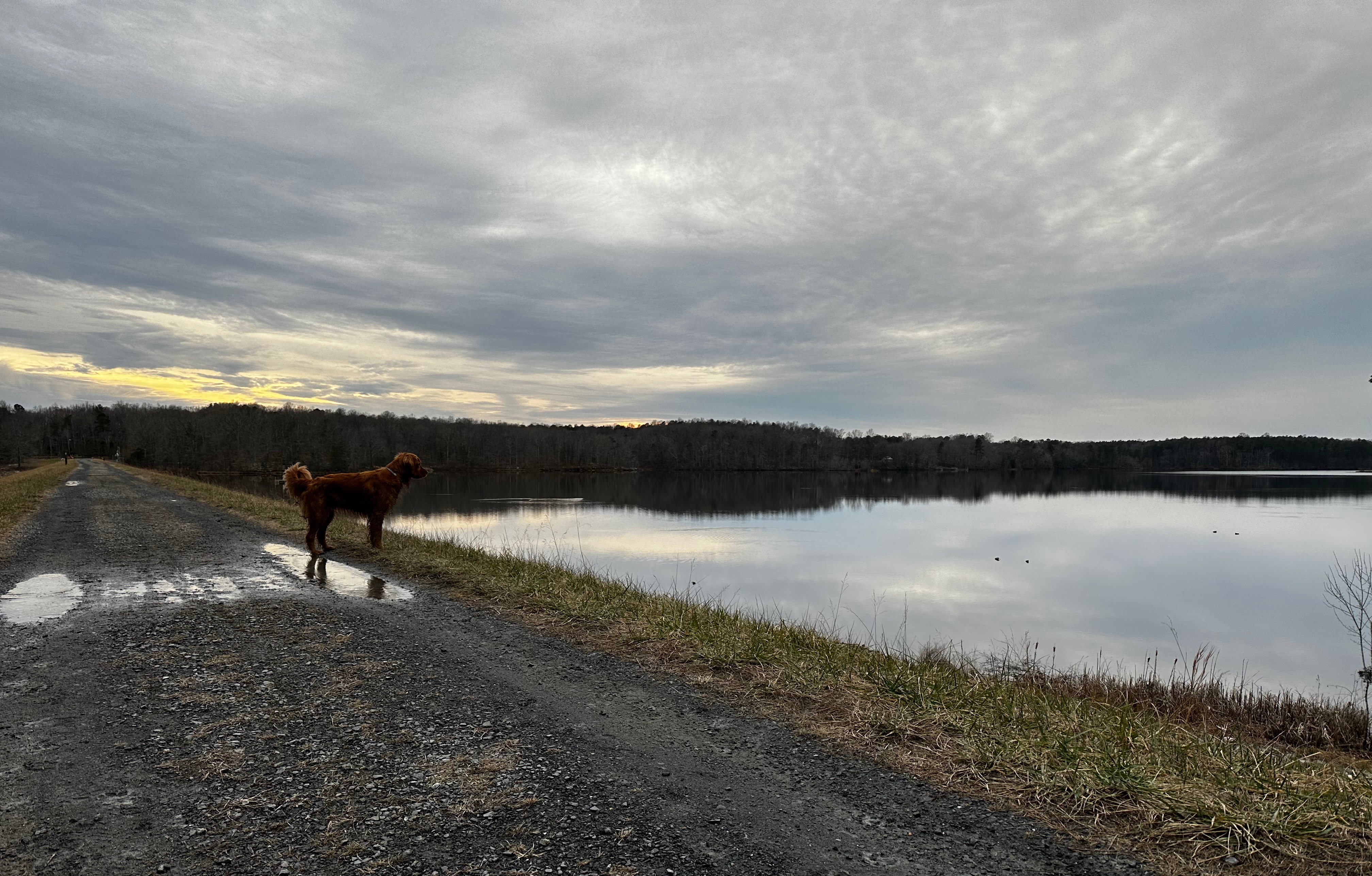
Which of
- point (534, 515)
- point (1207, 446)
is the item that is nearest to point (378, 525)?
point (534, 515)

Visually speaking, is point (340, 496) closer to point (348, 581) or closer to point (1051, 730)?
point (348, 581)

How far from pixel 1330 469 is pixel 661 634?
188m

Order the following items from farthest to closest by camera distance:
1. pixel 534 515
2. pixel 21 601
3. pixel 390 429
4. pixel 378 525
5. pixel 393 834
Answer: pixel 390 429 → pixel 534 515 → pixel 378 525 → pixel 21 601 → pixel 393 834

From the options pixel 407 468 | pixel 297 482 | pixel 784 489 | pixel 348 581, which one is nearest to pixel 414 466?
pixel 407 468

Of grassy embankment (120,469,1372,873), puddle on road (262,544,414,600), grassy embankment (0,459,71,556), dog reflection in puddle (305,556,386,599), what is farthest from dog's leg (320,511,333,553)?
grassy embankment (0,459,71,556)

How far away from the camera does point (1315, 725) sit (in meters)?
8.03

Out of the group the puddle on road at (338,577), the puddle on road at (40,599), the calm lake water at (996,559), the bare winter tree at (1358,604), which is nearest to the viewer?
the puddle on road at (40,599)

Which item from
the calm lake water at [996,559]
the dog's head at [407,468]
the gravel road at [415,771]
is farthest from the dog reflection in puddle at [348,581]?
the calm lake water at [996,559]

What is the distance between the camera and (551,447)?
12712cm

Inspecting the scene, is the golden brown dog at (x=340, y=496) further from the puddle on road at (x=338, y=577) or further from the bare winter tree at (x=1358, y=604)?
the bare winter tree at (x=1358, y=604)

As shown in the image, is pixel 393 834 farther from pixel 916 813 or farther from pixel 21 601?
pixel 21 601

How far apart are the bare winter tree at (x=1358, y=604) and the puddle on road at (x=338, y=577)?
1121 cm

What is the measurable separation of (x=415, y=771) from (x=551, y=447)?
126 meters

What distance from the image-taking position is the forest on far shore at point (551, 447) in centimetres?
8781
